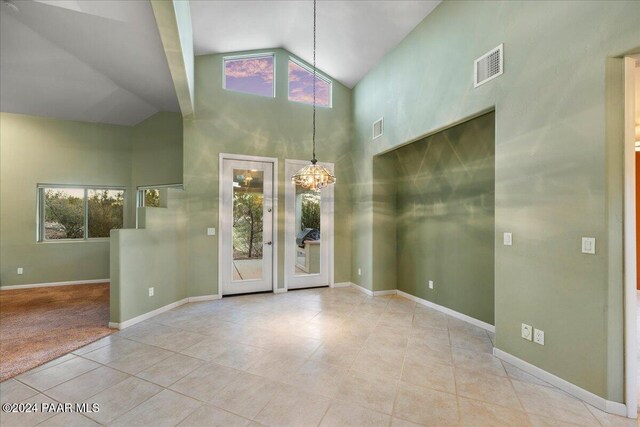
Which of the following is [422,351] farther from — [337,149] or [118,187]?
[118,187]

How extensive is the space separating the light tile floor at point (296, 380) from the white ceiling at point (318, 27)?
4057mm

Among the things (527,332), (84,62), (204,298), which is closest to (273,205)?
(204,298)

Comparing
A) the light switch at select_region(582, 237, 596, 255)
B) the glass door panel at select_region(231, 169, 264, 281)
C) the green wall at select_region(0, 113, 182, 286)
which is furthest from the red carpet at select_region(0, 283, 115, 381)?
the light switch at select_region(582, 237, 596, 255)

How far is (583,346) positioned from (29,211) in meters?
8.29

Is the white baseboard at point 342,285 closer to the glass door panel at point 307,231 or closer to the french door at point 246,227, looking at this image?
the glass door panel at point 307,231

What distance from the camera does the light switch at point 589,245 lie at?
6.70 ft

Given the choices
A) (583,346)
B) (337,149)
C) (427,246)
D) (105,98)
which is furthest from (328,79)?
(583,346)

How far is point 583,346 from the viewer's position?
2102 millimetres

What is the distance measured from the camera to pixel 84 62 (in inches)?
168

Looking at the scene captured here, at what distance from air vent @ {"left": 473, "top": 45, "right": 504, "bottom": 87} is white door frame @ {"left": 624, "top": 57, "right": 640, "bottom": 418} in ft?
3.06

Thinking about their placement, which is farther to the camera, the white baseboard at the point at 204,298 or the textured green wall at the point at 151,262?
the white baseboard at the point at 204,298

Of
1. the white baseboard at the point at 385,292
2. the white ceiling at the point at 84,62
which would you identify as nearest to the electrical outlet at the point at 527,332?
the white baseboard at the point at 385,292

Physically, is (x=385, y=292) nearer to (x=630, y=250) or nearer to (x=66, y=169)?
(x=630, y=250)

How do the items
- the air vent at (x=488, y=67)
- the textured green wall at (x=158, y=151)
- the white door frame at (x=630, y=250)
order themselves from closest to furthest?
the white door frame at (x=630, y=250)
the air vent at (x=488, y=67)
the textured green wall at (x=158, y=151)
